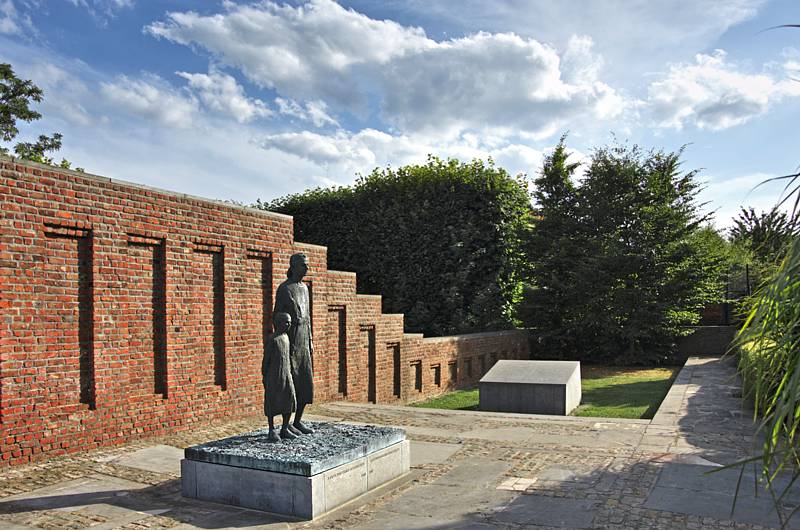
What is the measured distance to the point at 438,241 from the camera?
18.8 m

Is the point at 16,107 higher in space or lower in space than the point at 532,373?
higher

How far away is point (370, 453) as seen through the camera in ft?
20.4

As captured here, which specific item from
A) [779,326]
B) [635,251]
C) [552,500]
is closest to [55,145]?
[635,251]

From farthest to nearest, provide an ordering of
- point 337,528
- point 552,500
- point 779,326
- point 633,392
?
point 633,392 → point 552,500 → point 337,528 → point 779,326

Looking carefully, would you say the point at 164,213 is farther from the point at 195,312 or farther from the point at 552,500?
the point at 552,500

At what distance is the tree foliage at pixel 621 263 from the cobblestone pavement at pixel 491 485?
10.6 m

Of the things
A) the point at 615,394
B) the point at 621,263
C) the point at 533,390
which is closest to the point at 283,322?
the point at 533,390

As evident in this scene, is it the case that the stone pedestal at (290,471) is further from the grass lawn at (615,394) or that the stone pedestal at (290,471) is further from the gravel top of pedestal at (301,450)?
the grass lawn at (615,394)

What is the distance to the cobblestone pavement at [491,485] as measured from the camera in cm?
524

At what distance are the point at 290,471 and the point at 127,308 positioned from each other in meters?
4.01

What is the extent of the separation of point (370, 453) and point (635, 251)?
1578 centimetres

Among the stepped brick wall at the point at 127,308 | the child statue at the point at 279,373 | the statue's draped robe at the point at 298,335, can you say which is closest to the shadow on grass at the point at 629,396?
the stepped brick wall at the point at 127,308

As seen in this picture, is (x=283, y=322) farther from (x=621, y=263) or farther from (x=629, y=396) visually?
(x=621, y=263)

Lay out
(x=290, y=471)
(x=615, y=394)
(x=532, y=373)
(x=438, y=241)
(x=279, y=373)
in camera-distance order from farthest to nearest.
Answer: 1. (x=438, y=241)
2. (x=615, y=394)
3. (x=532, y=373)
4. (x=279, y=373)
5. (x=290, y=471)
